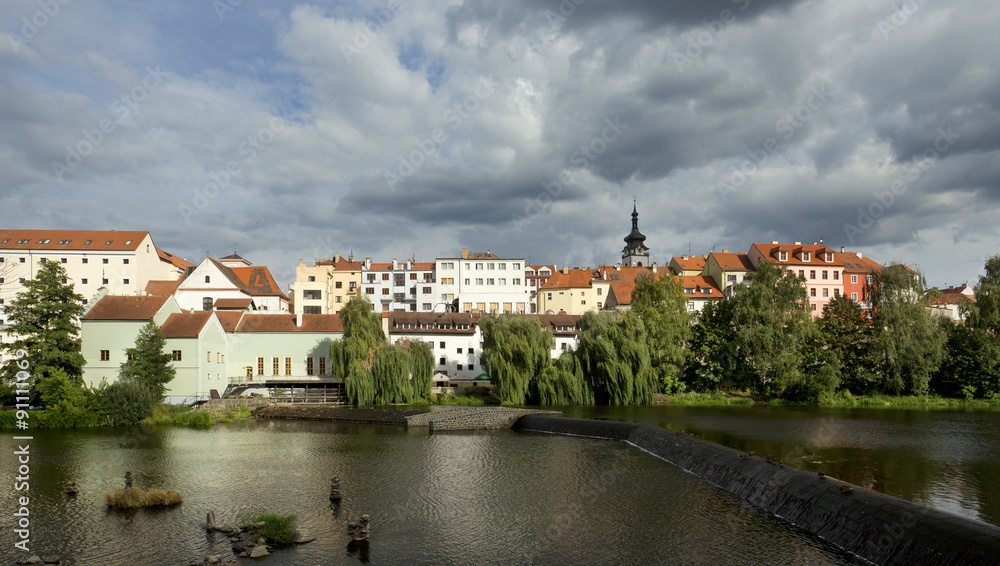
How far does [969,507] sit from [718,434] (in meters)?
14.5

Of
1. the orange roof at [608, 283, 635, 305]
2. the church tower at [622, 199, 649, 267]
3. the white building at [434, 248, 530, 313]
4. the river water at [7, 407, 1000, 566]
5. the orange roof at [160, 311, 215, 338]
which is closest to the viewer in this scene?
the river water at [7, 407, 1000, 566]

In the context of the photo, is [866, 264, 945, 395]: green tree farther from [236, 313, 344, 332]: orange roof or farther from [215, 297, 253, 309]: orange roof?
[215, 297, 253, 309]: orange roof

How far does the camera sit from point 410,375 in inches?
1937

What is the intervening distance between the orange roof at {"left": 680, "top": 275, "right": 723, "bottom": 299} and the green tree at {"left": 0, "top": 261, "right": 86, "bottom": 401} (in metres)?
66.5

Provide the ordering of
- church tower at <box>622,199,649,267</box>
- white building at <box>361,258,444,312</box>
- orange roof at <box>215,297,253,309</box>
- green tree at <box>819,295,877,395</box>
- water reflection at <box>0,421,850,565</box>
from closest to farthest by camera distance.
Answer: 1. water reflection at <box>0,421,850,565</box>
2. green tree at <box>819,295,877,395</box>
3. orange roof at <box>215,297,253,309</box>
4. white building at <box>361,258,444,312</box>
5. church tower at <box>622,199,649,267</box>

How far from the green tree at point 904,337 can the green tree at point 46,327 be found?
61.4 metres

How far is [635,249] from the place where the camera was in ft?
381

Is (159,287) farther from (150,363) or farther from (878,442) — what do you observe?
(878,442)

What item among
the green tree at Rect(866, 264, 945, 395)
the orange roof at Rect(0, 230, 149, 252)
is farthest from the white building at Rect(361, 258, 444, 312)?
the green tree at Rect(866, 264, 945, 395)

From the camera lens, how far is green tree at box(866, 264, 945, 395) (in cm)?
5022

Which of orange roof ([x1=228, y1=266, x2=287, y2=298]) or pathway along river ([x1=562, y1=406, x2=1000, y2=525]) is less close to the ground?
orange roof ([x1=228, y1=266, x2=287, y2=298])

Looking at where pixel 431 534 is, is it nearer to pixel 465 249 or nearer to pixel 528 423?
pixel 528 423

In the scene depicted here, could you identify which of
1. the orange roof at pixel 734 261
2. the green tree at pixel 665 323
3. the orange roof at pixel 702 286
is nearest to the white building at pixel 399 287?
the orange roof at pixel 702 286

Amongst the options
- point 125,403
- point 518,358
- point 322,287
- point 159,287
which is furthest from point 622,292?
point 125,403
